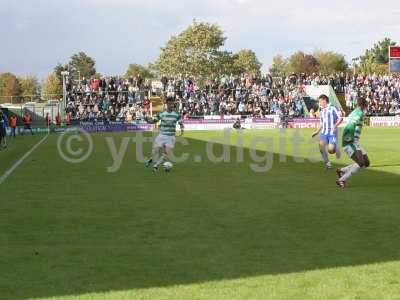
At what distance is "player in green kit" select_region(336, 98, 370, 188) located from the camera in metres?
14.5

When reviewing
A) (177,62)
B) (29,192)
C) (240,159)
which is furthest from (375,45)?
(29,192)

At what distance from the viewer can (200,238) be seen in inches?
350

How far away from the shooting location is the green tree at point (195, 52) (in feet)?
342

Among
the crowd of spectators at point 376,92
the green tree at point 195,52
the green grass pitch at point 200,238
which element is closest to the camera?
the green grass pitch at point 200,238

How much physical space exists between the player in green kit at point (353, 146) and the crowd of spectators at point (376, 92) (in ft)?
158

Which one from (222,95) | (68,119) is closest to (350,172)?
(68,119)

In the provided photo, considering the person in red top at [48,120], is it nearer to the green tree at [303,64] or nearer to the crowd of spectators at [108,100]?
the crowd of spectators at [108,100]

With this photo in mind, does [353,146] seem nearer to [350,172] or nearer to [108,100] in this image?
[350,172]

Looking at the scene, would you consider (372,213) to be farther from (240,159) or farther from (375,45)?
(375,45)

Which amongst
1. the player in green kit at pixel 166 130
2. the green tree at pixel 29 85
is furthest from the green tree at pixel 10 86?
the player in green kit at pixel 166 130

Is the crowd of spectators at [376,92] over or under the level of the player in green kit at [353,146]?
over

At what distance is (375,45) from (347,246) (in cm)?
15907

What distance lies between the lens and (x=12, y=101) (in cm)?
7019

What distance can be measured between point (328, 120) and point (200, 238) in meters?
11.1
